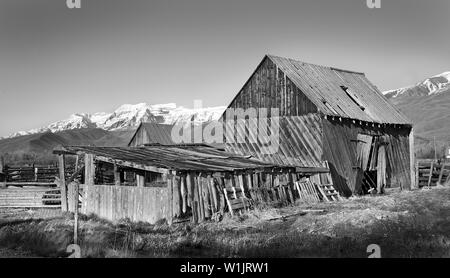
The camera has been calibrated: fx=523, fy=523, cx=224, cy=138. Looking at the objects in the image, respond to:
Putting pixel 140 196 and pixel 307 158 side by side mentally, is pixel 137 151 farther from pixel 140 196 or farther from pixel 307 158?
pixel 307 158

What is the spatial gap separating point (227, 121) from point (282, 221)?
47.2 ft

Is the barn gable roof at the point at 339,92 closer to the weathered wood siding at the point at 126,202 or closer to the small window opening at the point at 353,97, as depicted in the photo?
the small window opening at the point at 353,97

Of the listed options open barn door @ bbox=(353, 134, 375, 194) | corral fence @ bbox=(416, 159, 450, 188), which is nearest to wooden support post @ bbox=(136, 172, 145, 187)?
open barn door @ bbox=(353, 134, 375, 194)

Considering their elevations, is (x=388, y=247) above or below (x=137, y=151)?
below

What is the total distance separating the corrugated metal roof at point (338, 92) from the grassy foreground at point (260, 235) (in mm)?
9028

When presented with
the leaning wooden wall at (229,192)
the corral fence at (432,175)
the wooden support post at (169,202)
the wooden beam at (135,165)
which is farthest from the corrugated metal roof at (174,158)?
the corral fence at (432,175)

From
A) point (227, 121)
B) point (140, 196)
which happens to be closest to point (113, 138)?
point (227, 121)

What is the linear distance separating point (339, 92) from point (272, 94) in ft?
16.7

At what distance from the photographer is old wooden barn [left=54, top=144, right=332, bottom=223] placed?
19500mm

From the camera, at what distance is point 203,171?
20.3m

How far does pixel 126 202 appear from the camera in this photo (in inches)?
822

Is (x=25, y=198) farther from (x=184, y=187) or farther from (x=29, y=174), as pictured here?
(x=29, y=174)

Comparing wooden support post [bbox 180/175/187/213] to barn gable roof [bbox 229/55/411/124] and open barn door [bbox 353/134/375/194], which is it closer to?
barn gable roof [bbox 229/55/411/124]

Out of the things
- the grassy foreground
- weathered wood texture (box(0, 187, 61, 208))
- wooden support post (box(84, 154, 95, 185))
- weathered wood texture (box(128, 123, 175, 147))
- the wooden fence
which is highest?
weathered wood texture (box(128, 123, 175, 147))
